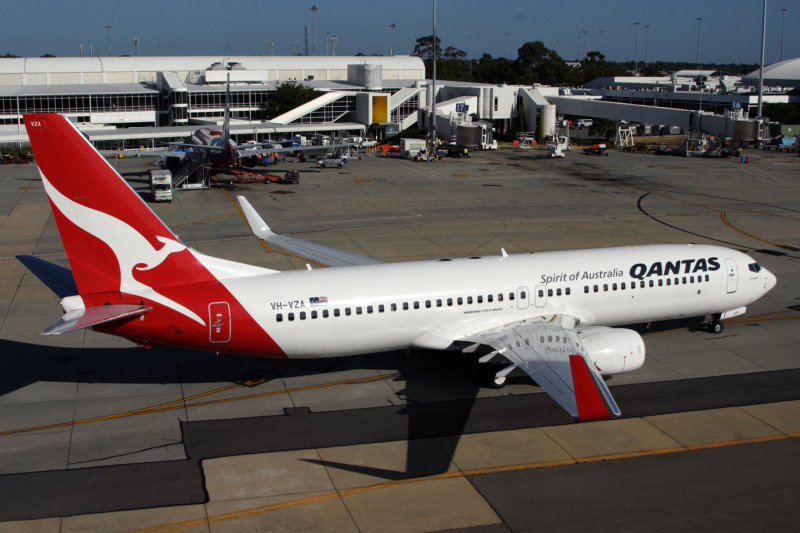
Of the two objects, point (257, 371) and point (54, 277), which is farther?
point (257, 371)

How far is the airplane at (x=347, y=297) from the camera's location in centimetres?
2316

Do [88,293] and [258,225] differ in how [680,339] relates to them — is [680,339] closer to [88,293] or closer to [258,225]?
[258,225]

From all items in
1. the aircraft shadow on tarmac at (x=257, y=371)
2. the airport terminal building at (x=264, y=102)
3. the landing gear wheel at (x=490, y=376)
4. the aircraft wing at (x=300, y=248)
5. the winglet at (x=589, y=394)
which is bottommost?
the aircraft shadow on tarmac at (x=257, y=371)

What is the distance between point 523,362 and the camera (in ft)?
77.7

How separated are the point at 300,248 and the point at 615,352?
15.2 m

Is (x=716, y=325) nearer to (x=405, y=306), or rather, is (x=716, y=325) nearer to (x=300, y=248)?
(x=405, y=306)

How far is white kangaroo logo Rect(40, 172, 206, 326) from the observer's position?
23.3m

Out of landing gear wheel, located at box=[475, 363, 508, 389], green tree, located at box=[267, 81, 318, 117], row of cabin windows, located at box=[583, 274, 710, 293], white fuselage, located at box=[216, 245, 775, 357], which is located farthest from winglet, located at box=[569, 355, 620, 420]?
green tree, located at box=[267, 81, 318, 117]

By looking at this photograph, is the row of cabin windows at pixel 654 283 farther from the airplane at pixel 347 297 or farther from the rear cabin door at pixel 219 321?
the rear cabin door at pixel 219 321

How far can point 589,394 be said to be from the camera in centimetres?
1964

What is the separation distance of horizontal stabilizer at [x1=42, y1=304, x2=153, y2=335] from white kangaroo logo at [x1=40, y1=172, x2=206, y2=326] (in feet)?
1.99

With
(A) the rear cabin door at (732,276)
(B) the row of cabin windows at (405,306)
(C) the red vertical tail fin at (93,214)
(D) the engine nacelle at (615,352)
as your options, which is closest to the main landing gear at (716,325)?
(A) the rear cabin door at (732,276)

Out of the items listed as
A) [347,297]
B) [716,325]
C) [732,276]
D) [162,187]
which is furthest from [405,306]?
[162,187]

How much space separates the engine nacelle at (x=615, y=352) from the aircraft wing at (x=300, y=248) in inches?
425
